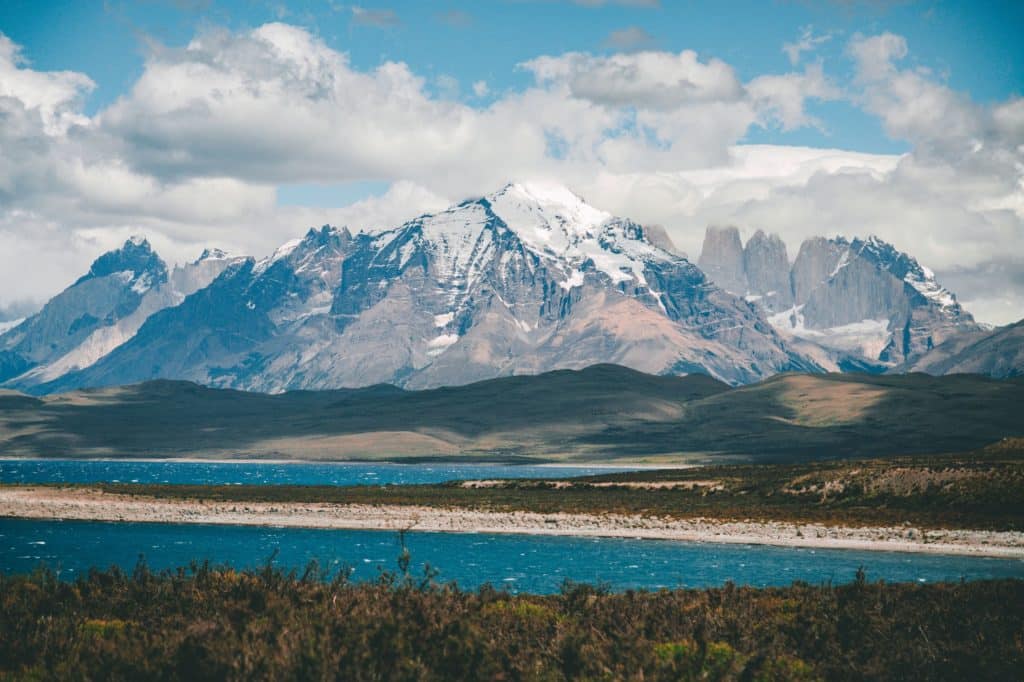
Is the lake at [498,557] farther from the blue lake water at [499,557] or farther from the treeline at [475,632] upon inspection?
the treeline at [475,632]

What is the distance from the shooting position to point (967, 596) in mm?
35000

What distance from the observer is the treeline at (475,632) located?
79.3ft

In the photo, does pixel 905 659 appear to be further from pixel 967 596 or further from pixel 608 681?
pixel 967 596

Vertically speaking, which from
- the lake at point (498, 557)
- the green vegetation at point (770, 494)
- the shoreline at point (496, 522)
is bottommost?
the lake at point (498, 557)

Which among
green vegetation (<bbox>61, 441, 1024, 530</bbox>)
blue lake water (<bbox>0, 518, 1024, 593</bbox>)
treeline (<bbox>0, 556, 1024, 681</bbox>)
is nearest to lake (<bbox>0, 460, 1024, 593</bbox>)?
blue lake water (<bbox>0, 518, 1024, 593</bbox>)

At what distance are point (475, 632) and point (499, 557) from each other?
43.3 meters

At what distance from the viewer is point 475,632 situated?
84.4 ft

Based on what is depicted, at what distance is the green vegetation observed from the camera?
291 ft

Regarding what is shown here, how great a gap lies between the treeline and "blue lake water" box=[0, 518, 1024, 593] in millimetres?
18526

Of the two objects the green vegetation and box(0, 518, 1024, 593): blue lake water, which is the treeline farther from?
the green vegetation

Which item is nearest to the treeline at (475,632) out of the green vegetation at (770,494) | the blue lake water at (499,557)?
the blue lake water at (499,557)

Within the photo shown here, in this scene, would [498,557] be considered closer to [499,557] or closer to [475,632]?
[499,557]

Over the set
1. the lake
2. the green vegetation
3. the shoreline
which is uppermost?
the green vegetation

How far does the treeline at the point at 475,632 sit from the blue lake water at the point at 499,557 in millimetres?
18526
